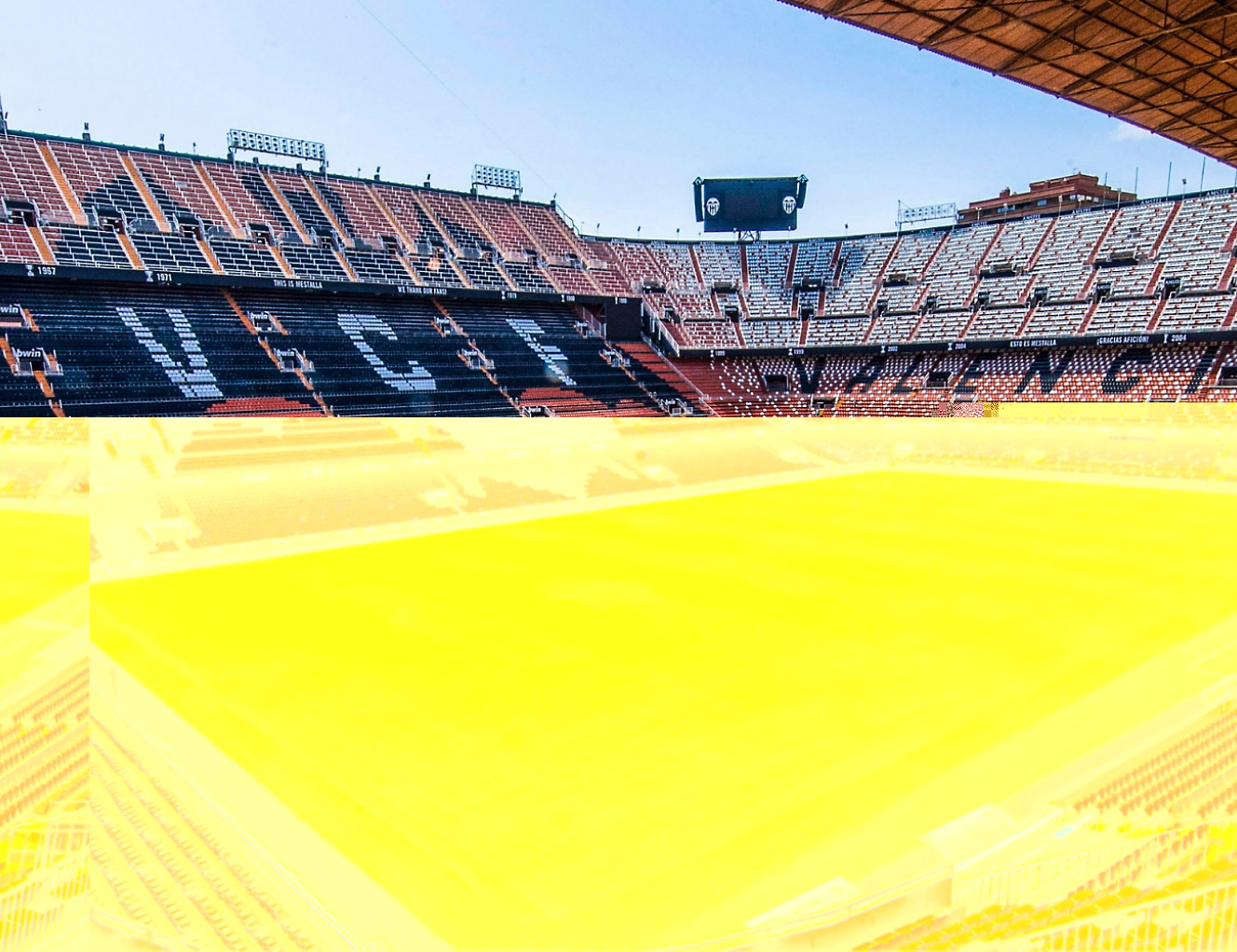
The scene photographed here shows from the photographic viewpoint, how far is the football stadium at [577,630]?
5.26 metres

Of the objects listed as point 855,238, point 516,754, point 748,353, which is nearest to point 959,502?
point 516,754

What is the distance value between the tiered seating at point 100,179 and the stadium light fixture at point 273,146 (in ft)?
17.9

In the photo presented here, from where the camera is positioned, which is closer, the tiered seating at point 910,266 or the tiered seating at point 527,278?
the tiered seating at point 527,278

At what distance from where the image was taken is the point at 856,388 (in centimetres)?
4588

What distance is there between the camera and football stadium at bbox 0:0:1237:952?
526cm

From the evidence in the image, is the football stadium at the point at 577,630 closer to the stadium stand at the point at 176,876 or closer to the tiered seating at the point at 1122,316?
the stadium stand at the point at 176,876

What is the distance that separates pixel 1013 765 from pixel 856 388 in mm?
40295

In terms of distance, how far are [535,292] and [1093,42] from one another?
32038 mm

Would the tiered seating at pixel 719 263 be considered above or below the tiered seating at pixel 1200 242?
above

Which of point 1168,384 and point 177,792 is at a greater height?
point 1168,384

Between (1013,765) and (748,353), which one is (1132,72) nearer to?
(1013,765)

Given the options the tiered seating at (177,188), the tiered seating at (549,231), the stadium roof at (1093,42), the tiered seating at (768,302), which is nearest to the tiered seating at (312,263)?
the tiered seating at (177,188)

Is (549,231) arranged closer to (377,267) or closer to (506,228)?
(506,228)

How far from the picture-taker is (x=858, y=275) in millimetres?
51375
